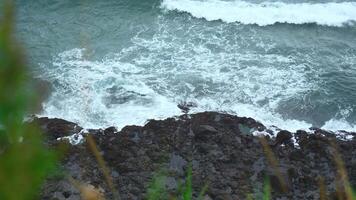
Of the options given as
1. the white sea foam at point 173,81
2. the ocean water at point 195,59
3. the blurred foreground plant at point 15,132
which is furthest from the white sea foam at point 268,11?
the blurred foreground plant at point 15,132

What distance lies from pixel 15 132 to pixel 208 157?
39.6ft

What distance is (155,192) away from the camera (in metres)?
2.92

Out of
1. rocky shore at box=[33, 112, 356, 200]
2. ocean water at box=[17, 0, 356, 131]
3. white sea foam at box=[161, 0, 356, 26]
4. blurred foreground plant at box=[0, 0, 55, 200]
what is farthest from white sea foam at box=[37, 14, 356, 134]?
blurred foreground plant at box=[0, 0, 55, 200]

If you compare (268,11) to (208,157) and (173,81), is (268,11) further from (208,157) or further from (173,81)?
(208,157)

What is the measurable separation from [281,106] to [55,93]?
22.5 ft

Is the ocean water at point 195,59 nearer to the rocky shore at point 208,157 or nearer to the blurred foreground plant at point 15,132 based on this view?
the rocky shore at point 208,157

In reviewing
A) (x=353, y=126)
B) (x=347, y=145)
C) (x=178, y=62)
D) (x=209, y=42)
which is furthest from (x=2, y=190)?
(x=209, y=42)

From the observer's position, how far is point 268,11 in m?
22.9

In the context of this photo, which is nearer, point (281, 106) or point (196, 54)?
point (281, 106)

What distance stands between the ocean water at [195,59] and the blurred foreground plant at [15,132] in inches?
539

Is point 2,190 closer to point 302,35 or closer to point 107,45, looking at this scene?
point 107,45

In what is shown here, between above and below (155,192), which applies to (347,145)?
below

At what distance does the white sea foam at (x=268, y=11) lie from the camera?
72.3 ft

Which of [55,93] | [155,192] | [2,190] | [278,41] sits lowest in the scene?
[55,93]
